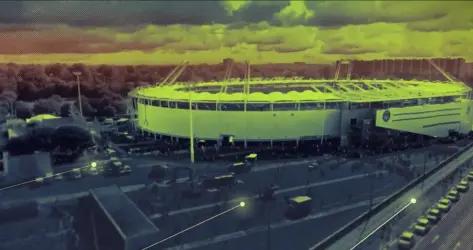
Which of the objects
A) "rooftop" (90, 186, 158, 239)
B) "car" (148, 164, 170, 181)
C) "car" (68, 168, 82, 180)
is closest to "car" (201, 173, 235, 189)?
"car" (148, 164, 170, 181)

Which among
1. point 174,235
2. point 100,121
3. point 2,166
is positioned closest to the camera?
point 174,235

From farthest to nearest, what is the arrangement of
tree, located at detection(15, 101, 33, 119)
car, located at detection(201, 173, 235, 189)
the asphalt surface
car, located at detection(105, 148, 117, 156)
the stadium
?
1. tree, located at detection(15, 101, 33, 119)
2. the stadium
3. car, located at detection(105, 148, 117, 156)
4. car, located at detection(201, 173, 235, 189)
5. the asphalt surface

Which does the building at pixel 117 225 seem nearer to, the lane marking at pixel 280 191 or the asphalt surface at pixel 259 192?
the asphalt surface at pixel 259 192

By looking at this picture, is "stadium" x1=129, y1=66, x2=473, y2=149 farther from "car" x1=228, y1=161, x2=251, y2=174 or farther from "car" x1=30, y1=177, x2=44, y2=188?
"car" x1=30, y1=177, x2=44, y2=188

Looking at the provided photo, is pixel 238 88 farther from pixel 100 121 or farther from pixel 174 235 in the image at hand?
pixel 174 235

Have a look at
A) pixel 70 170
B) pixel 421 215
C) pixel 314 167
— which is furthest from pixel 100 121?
pixel 421 215

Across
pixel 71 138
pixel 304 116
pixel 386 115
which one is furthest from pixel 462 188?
pixel 71 138

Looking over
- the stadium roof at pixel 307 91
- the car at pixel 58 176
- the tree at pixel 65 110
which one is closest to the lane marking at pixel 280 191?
the car at pixel 58 176
